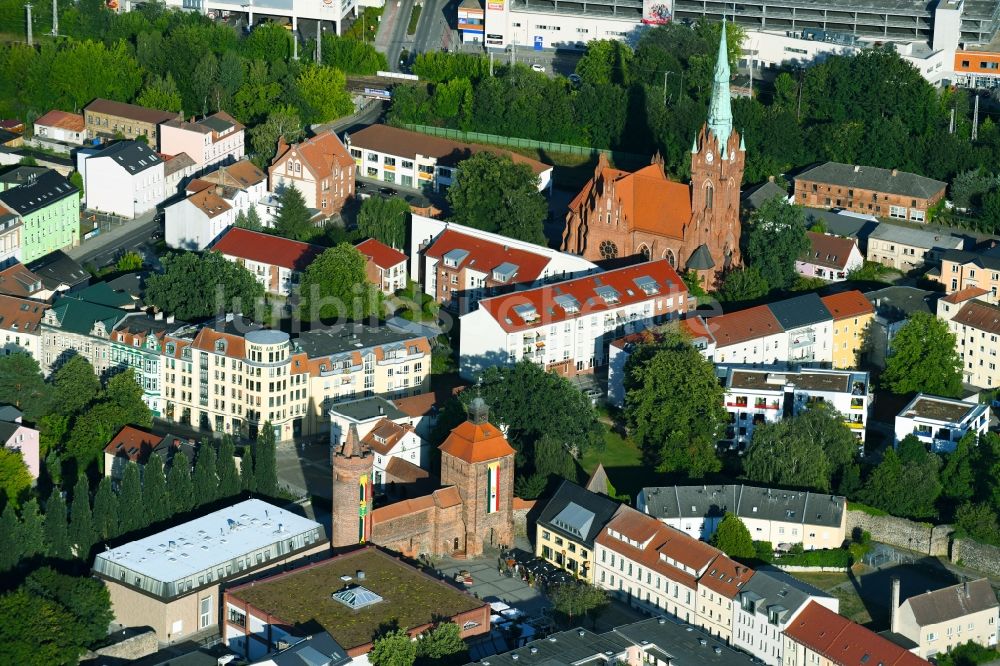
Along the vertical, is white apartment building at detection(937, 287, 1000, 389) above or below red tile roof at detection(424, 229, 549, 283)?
below

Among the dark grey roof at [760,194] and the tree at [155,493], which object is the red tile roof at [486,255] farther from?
the tree at [155,493]

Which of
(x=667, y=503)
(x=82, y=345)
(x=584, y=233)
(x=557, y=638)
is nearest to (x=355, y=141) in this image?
(x=584, y=233)

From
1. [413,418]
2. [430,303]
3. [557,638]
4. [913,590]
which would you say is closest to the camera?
[557,638]

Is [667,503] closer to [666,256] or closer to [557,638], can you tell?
[557,638]

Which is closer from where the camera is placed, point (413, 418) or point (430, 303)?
point (413, 418)

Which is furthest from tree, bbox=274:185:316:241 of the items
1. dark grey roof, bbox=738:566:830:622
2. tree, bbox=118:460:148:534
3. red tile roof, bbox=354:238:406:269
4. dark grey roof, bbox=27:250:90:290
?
dark grey roof, bbox=738:566:830:622

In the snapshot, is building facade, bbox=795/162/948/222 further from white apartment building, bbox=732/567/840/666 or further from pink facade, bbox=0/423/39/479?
pink facade, bbox=0/423/39/479
